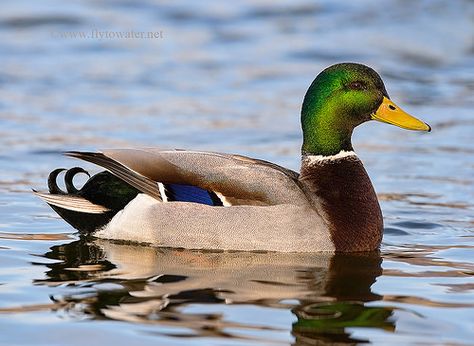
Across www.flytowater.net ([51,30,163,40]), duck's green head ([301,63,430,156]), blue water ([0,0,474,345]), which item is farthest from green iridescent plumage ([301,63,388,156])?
www.flytowater.net ([51,30,163,40])

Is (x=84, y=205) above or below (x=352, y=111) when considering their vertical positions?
below

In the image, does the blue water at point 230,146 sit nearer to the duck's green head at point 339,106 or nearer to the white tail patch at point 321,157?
the white tail patch at point 321,157

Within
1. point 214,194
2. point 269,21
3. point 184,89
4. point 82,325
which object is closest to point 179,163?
point 214,194

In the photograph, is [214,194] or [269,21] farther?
[269,21]

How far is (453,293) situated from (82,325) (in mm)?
2321

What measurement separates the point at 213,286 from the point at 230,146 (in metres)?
5.20

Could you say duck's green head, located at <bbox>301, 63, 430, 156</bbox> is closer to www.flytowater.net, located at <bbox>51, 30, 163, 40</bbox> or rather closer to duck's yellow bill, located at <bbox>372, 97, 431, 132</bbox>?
duck's yellow bill, located at <bbox>372, 97, 431, 132</bbox>

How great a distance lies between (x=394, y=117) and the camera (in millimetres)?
8547

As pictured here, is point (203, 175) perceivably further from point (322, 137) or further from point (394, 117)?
point (394, 117)

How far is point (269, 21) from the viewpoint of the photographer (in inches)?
Result: 738

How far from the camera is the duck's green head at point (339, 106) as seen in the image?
8.45 meters

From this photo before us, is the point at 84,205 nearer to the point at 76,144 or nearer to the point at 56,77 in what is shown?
the point at 76,144

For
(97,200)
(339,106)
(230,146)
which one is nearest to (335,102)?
(339,106)

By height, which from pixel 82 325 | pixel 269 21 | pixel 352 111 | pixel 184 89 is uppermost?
pixel 269 21
